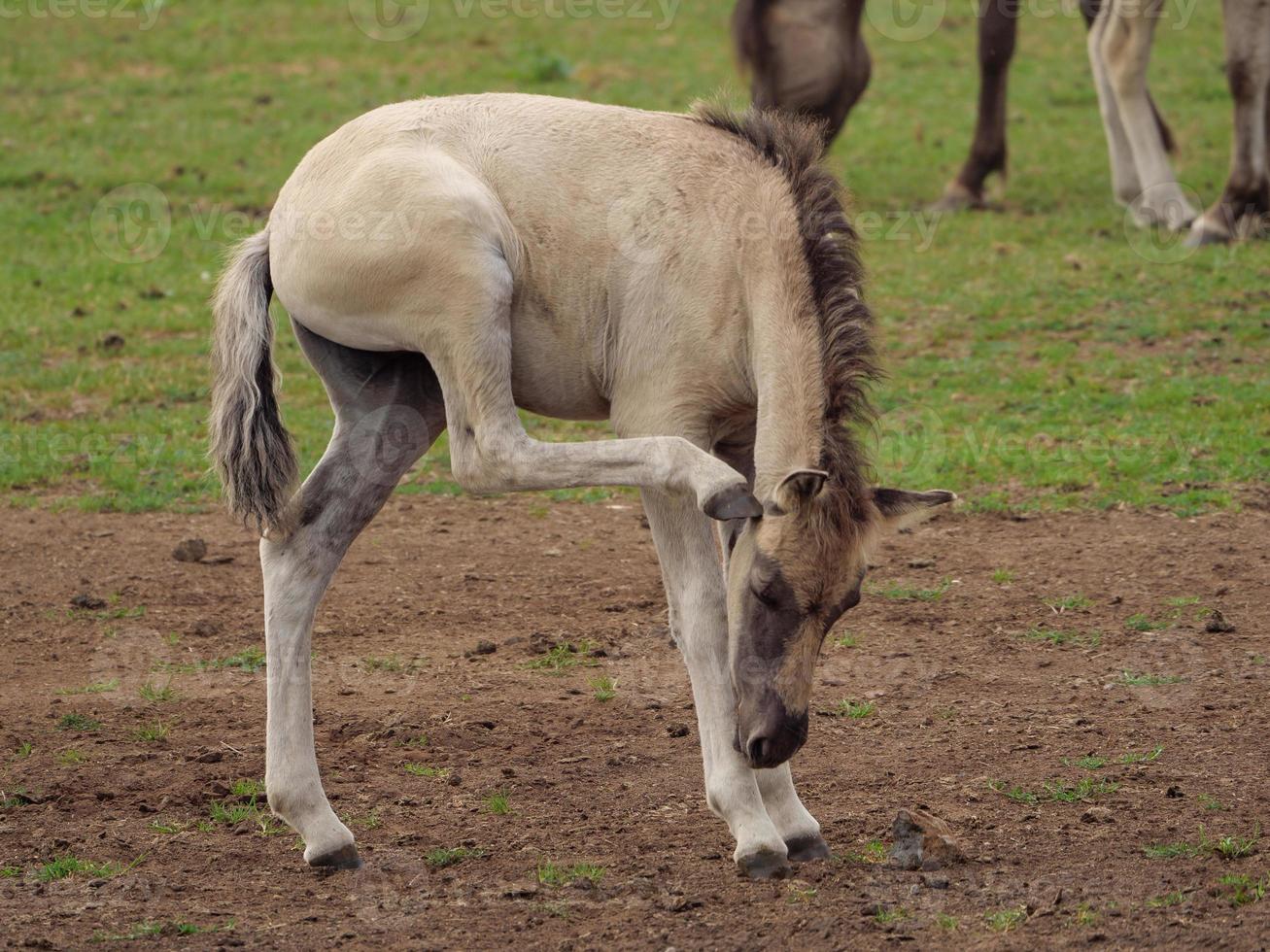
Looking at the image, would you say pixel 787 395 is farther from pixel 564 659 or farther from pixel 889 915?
pixel 564 659

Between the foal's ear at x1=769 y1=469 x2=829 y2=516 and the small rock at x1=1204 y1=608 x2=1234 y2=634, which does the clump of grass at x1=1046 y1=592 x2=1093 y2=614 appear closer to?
the small rock at x1=1204 y1=608 x2=1234 y2=634

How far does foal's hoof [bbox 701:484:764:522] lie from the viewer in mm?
3951

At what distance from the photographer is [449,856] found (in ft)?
15.3

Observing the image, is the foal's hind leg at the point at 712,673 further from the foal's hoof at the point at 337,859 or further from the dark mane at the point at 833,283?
the foal's hoof at the point at 337,859

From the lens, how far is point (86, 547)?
7371 mm

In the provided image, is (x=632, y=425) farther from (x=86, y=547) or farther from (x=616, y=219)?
(x=86, y=547)

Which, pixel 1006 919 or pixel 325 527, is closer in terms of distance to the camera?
pixel 1006 919

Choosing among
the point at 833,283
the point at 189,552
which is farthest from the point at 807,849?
the point at 189,552

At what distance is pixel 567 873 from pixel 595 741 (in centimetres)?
106

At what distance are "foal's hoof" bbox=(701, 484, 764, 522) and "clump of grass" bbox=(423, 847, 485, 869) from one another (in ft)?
4.40

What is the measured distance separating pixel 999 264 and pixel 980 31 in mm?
2475

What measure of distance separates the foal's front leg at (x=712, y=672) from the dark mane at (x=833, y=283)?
0.46 metres

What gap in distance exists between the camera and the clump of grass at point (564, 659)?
6.21 meters

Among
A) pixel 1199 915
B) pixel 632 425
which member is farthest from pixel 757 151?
pixel 1199 915
